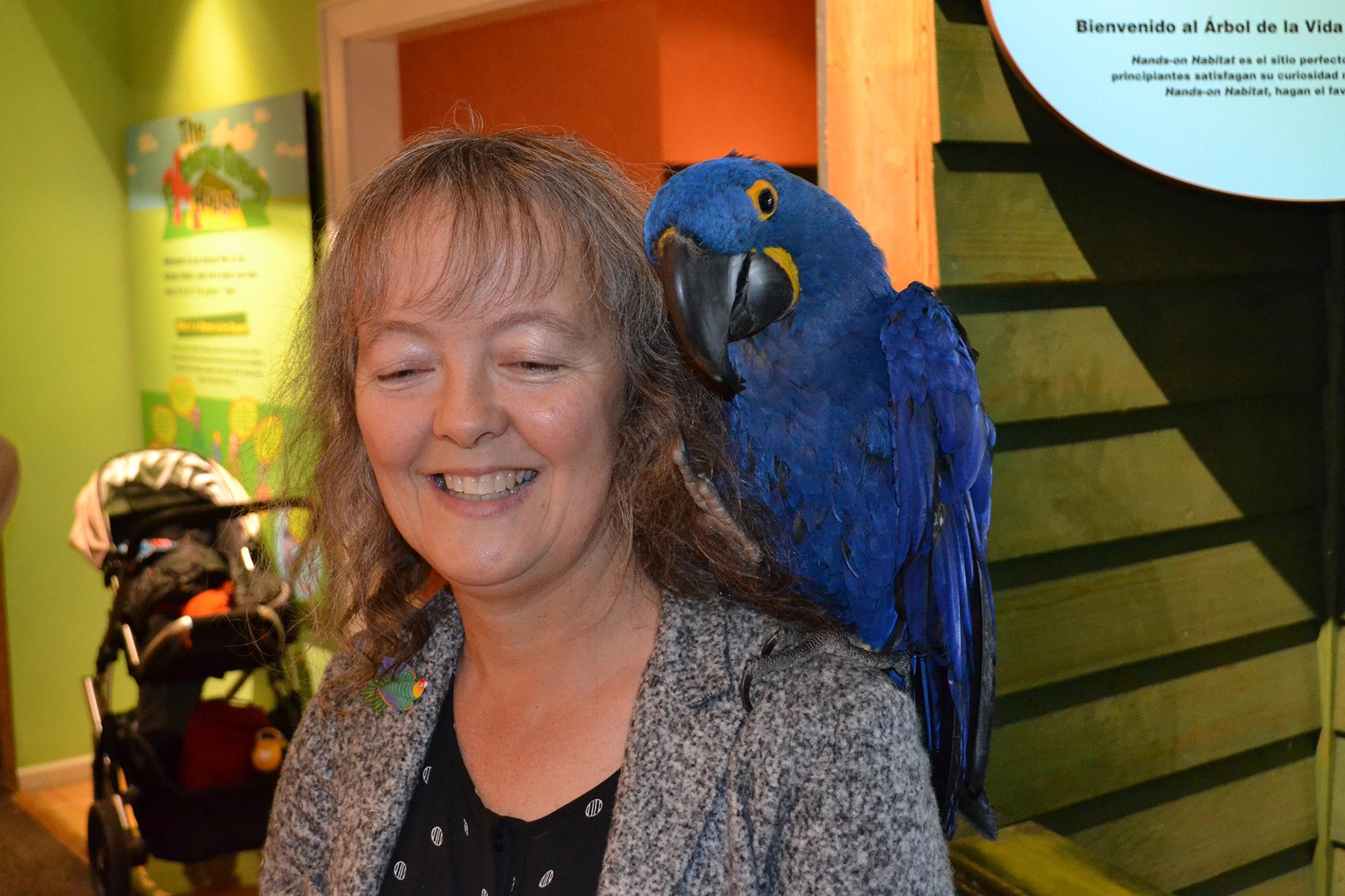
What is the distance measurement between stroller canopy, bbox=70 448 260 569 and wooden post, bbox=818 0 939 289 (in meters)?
2.12

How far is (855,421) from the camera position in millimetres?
1166

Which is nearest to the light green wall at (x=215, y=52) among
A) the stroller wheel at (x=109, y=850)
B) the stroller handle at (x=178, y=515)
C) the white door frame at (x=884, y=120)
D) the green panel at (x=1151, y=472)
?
the stroller handle at (x=178, y=515)

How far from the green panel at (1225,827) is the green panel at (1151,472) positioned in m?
0.46

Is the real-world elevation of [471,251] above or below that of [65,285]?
below

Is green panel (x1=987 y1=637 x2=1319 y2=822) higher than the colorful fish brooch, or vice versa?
the colorful fish brooch

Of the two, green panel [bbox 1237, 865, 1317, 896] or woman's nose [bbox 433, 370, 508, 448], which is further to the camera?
green panel [bbox 1237, 865, 1317, 896]

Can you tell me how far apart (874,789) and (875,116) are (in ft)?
2.94

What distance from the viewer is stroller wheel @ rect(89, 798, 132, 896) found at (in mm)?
2814

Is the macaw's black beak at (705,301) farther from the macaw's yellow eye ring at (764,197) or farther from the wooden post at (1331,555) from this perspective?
the wooden post at (1331,555)

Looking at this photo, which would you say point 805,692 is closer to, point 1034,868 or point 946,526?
point 946,526

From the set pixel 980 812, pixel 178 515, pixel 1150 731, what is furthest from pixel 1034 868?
pixel 178 515

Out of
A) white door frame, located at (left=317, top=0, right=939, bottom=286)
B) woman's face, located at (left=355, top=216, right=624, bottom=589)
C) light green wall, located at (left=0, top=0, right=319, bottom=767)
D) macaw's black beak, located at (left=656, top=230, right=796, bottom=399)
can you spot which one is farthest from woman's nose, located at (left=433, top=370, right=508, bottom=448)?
light green wall, located at (left=0, top=0, right=319, bottom=767)

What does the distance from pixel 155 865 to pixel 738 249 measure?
11.0 ft

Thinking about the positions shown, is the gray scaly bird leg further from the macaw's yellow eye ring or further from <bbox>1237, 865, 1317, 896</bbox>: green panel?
<bbox>1237, 865, 1317, 896</bbox>: green panel
